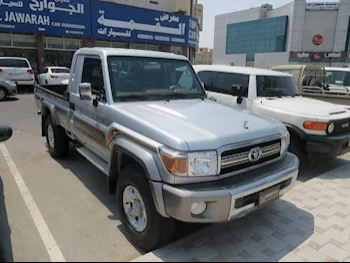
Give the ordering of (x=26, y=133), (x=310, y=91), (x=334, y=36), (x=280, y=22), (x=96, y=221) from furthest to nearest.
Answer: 1. (x=280, y=22)
2. (x=334, y=36)
3. (x=310, y=91)
4. (x=26, y=133)
5. (x=96, y=221)

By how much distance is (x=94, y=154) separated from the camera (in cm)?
413

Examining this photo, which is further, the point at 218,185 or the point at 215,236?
the point at 215,236

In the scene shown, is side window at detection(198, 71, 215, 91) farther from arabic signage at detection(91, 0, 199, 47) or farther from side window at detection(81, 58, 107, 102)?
arabic signage at detection(91, 0, 199, 47)

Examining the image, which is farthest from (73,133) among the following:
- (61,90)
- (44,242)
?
(61,90)

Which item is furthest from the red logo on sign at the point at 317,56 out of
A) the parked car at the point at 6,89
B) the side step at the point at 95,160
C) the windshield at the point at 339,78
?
the side step at the point at 95,160

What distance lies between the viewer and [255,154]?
9.86ft

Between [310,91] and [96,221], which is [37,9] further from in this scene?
[96,221]

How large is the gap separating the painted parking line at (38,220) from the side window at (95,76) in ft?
5.46

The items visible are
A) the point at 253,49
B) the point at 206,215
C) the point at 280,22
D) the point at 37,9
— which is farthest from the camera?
the point at 253,49

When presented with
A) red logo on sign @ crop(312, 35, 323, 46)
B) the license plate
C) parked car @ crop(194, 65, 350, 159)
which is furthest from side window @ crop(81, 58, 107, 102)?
red logo on sign @ crop(312, 35, 323, 46)

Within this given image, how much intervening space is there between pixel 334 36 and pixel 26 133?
5876 centimetres

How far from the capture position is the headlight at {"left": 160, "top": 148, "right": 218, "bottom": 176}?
2.55 meters

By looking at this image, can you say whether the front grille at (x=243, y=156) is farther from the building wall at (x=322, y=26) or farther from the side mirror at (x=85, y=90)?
the building wall at (x=322, y=26)

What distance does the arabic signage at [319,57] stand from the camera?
171 ft
